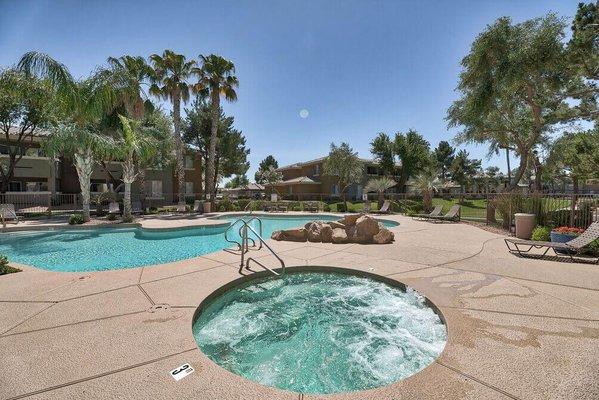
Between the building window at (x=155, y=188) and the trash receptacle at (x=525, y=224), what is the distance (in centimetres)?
2793

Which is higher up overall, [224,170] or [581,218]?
[224,170]

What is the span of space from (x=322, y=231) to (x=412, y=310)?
4967 mm

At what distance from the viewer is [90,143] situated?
1432 centimetres

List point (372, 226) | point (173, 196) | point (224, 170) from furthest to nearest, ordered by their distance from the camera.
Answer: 1. point (224, 170)
2. point (173, 196)
3. point (372, 226)

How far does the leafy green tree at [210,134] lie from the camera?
28.6m

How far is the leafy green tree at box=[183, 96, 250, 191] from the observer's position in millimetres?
28594

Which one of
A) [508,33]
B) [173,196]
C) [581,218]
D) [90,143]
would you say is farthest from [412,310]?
[173,196]

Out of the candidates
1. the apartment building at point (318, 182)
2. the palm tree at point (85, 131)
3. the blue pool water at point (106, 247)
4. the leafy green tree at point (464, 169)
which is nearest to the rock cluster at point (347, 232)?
the blue pool water at point (106, 247)

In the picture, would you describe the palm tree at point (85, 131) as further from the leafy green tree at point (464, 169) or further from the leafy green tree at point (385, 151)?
the leafy green tree at point (464, 169)

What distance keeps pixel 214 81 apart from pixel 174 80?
300cm

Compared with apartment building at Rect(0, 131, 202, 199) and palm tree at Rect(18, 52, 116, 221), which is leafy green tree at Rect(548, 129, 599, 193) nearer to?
palm tree at Rect(18, 52, 116, 221)

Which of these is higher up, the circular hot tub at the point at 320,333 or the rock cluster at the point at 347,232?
the rock cluster at the point at 347,232

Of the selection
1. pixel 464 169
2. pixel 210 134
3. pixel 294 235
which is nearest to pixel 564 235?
pixel 294 235

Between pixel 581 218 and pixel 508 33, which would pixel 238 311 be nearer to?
pixel 581 218
